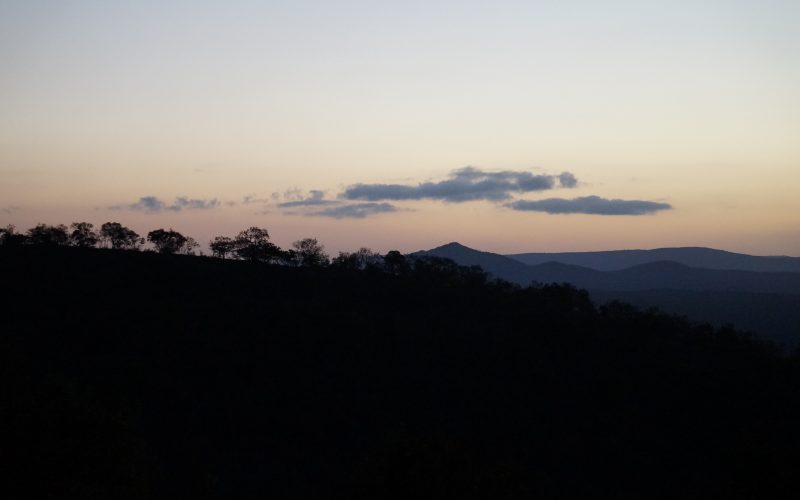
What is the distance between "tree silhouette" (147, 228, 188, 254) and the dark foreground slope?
79.1 feet

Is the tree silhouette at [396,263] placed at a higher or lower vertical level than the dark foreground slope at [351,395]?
higher

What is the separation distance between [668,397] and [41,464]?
46.0 m

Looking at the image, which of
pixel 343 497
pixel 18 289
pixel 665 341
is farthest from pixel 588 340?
pixel 18 289

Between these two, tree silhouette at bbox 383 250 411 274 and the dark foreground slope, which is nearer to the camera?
the dark foreground slope

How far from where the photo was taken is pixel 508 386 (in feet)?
178

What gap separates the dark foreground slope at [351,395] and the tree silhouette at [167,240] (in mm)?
24121

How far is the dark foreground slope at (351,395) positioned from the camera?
21391mm

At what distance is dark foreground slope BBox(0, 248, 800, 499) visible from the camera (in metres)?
21.4

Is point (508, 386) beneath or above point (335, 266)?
beneath

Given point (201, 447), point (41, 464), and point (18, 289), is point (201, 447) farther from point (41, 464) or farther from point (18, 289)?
point (18, 289)

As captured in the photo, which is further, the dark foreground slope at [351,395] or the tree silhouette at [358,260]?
the tree silhouette at [358,260]

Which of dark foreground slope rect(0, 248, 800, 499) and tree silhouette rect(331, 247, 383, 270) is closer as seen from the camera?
dark foreground slope rect(0, 248, 800, 499)

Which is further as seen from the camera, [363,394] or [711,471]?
[363,394]

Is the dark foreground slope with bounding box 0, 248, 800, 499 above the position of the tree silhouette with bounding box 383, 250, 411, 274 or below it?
below
